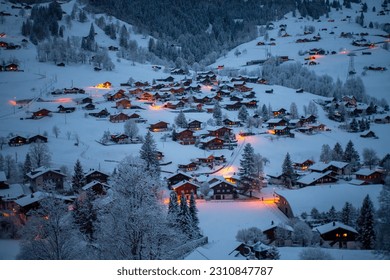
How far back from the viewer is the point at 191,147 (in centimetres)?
1670

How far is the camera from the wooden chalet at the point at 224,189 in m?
Answer: 11.6

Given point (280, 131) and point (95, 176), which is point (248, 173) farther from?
point (280, 131)

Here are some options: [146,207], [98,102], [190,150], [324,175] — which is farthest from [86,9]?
[146,207]

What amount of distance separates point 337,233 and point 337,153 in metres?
6.30

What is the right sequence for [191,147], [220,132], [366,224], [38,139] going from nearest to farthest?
[366,224] → [38,139] → [191,147] → [220,132]

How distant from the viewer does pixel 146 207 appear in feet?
12.8

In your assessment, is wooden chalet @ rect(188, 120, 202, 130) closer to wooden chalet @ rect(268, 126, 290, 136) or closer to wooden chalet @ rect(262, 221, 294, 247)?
wooden chalet @ rect(268, 126, 290, 136)

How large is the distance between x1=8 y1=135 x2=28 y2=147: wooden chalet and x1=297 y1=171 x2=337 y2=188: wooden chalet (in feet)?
27.7

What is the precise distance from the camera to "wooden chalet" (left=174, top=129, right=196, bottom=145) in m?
17.4

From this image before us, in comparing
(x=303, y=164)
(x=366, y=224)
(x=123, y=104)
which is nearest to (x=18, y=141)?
(x=366, y=224)

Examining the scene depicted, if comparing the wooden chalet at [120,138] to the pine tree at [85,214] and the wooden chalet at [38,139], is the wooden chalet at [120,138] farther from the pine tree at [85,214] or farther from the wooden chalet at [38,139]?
the pine tree at [85,214]

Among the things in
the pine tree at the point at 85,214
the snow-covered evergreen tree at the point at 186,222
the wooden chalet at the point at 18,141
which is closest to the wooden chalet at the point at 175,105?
the wooden chalet at the point at 18,141
